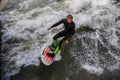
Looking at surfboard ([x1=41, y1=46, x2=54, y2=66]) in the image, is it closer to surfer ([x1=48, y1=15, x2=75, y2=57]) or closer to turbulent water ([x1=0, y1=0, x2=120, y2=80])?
surfer ([x1=48, y1=15, x2=75, y2=57])

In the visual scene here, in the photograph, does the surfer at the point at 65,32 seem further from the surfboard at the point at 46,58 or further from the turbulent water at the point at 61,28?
the turbulent water at the point at 61,28

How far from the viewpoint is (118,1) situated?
11.8 m

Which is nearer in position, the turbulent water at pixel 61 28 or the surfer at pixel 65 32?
the surfer at pixel 65 32

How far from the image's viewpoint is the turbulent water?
8234 mm

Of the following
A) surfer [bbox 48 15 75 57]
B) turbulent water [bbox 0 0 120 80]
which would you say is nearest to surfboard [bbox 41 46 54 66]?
surfer [bbox 48 15 75 57]

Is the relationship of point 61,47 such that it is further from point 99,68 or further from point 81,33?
point 99,68

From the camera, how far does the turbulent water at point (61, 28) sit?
8234mm

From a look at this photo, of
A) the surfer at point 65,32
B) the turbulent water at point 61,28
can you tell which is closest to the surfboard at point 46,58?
the surfer at point 65,32

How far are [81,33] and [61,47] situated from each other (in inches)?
51.1

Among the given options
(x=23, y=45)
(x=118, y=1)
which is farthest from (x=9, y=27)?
(x=118, y=1)

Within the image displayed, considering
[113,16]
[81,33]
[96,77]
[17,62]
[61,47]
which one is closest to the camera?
[96,77]

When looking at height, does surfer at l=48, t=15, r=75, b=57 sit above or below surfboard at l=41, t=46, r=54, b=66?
above

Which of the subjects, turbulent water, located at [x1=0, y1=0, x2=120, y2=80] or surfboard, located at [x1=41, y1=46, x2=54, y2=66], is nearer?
surfboard, located at [x1=41, y1=46, x2=54, y2=66]

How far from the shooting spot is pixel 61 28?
10.1 m
